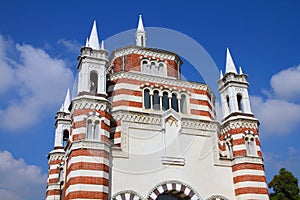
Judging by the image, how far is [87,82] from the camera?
20125 mm

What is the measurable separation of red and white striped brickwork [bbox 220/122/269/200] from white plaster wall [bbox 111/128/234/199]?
55 cm

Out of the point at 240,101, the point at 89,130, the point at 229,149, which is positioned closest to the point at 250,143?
the point at 229,149

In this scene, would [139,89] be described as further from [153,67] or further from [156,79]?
[153,67]

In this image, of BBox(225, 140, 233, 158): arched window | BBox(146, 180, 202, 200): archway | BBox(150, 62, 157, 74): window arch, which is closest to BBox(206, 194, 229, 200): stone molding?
BBox(146, 180, 202, 200): archway

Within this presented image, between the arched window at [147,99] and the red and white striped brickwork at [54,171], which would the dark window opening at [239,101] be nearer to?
the arched window at [147,99]

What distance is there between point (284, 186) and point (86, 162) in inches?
857

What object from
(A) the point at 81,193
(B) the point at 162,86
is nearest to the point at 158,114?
(B) the point at 162,86

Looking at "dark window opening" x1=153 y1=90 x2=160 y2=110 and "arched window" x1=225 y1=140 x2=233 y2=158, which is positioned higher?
"dark window opening" x1=153 y1=90 x2=160 y2=110

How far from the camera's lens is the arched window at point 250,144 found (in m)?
21.8

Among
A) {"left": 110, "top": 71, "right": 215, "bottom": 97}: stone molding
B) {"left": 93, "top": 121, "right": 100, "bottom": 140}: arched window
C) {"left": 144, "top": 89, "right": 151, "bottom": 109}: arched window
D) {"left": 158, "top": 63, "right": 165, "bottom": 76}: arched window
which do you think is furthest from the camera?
{"left": 158, "top": 63, "right": 165, "bottom": 76}: arched window

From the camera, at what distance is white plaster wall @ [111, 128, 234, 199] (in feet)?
62.2

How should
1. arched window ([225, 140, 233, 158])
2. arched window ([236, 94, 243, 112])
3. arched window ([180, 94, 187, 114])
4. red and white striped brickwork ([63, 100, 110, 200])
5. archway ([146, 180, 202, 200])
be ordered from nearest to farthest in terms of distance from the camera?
1. red and white striped brickwork ([63, 100, 110, 200])
2. archway ([146, 180, 202, 200])
3. arched window ([225, 140, 233, 158])
4. arched window ([180, 94, 187, 114])
5. arched window ([236, 94, 243, 112])

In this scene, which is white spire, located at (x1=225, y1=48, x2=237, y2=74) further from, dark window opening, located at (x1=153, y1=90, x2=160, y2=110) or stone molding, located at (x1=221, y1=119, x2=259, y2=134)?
dark window opening, located at (x1=153, y1=90, x2=160, y2=110)

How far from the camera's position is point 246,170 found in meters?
21.0
